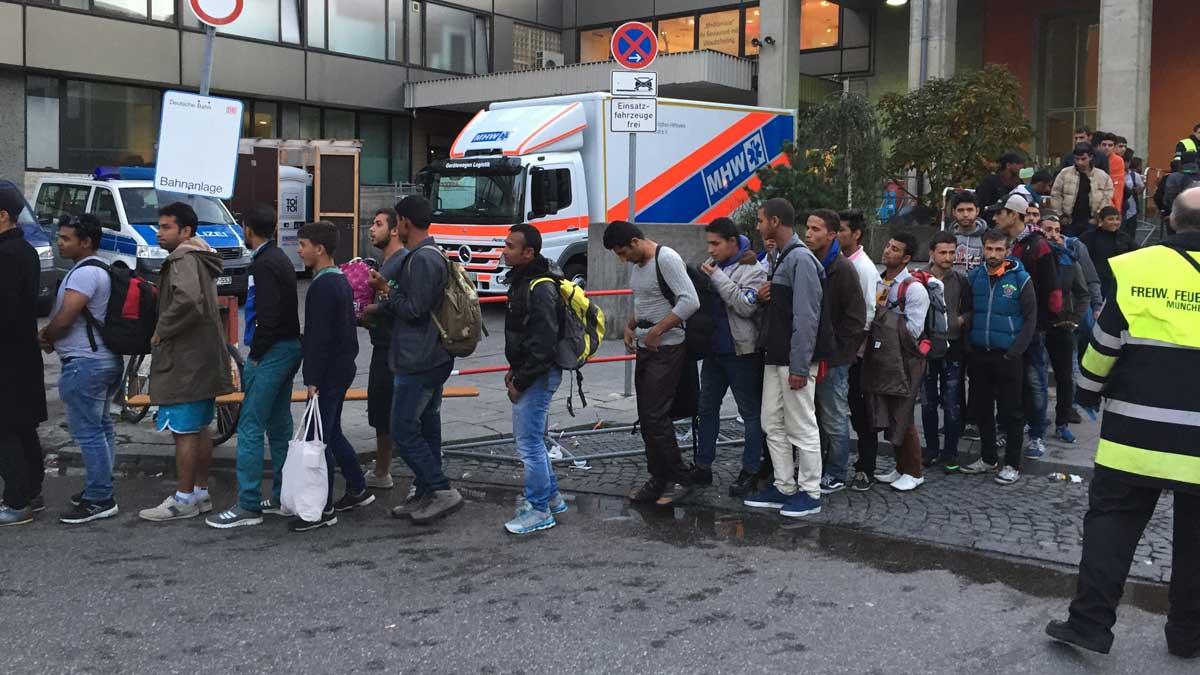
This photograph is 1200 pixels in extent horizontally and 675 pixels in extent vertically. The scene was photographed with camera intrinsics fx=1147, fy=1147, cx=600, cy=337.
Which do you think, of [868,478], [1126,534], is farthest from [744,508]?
[1126,534]

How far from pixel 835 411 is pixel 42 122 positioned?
2311cm

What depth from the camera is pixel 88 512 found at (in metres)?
6.55

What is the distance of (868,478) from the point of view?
24.0 feet

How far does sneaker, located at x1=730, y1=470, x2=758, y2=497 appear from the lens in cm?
708

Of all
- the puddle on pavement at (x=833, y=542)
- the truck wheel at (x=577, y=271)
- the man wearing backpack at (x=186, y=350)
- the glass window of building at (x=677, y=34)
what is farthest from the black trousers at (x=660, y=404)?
the glass window of building at (x=677, y=34)

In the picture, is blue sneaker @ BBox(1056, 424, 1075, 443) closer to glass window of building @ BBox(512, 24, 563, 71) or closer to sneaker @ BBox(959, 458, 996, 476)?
sneaker @ BBox(959, 458, 996, 476)

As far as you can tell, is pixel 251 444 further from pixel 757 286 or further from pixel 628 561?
pixel 757 286

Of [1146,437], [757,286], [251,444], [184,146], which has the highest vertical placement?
[184,146]

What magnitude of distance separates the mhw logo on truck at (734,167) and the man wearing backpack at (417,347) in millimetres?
13212

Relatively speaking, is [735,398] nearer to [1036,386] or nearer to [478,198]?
[1036,386]

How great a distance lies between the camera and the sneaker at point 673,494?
6906mm

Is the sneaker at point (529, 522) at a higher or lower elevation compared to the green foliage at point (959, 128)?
lower

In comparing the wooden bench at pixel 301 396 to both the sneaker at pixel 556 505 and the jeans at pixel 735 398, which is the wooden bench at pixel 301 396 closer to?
the sneaker at pixel 556 505

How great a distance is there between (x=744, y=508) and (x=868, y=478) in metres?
0.97
